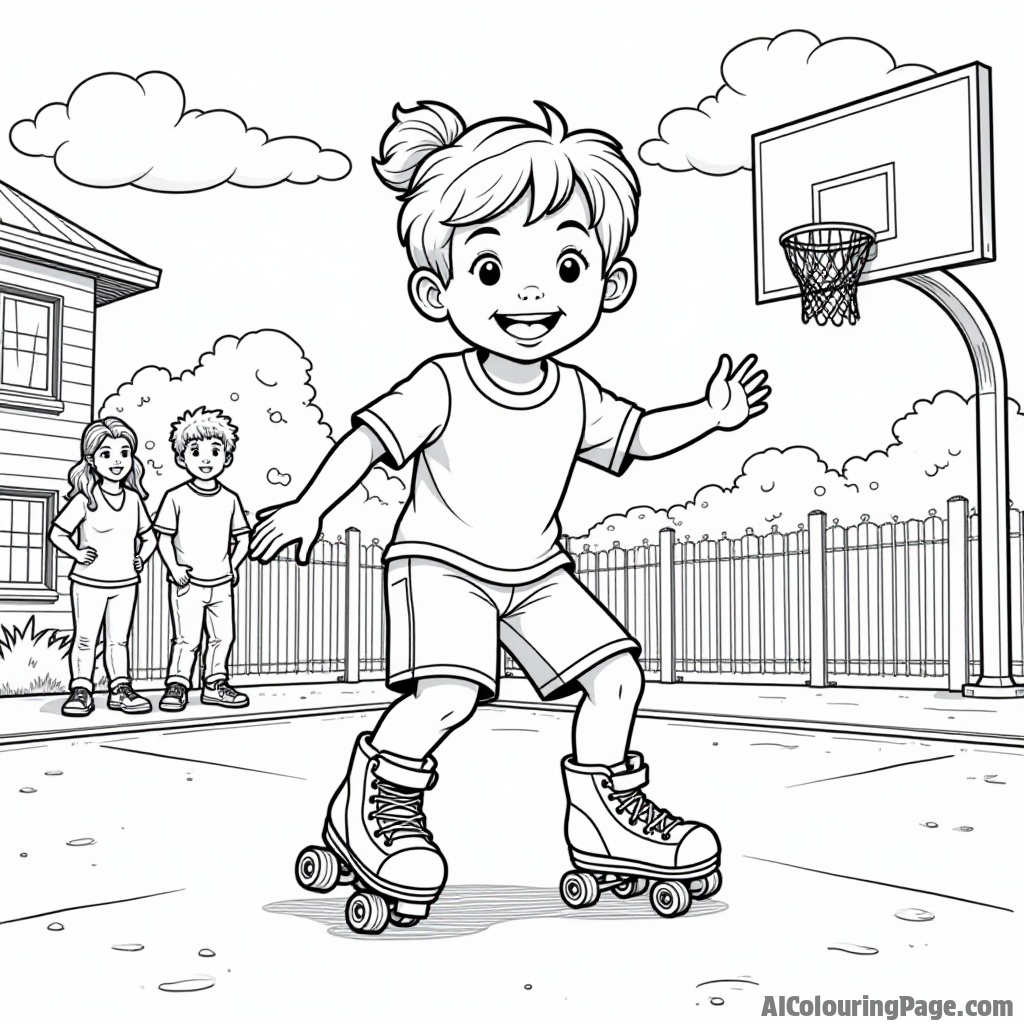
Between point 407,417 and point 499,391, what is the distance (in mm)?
244

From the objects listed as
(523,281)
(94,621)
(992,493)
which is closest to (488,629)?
(523,281)

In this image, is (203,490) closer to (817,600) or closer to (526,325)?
(526,325)

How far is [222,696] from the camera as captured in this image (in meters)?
8.98

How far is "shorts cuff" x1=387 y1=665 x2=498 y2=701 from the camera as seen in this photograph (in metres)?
2.88

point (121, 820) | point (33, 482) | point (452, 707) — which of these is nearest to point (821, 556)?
point (33, 482)

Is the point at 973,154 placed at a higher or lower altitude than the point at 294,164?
lower

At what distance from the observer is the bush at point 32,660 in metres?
10.2

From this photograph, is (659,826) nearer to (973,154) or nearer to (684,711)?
(684,711)

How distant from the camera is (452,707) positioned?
2.91 m

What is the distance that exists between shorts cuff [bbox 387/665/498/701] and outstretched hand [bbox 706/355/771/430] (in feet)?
3.17

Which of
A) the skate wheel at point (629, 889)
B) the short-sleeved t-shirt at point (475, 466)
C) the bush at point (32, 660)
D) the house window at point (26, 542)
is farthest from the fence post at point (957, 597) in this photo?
the short-sleeved t-shirt at point (475, 466)

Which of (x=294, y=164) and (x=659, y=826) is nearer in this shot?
(x=659, y=826)

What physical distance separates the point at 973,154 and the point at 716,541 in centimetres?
604

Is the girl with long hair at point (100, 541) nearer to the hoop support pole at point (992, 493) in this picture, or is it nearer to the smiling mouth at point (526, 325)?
the smiling mouth at point (526, 325)
